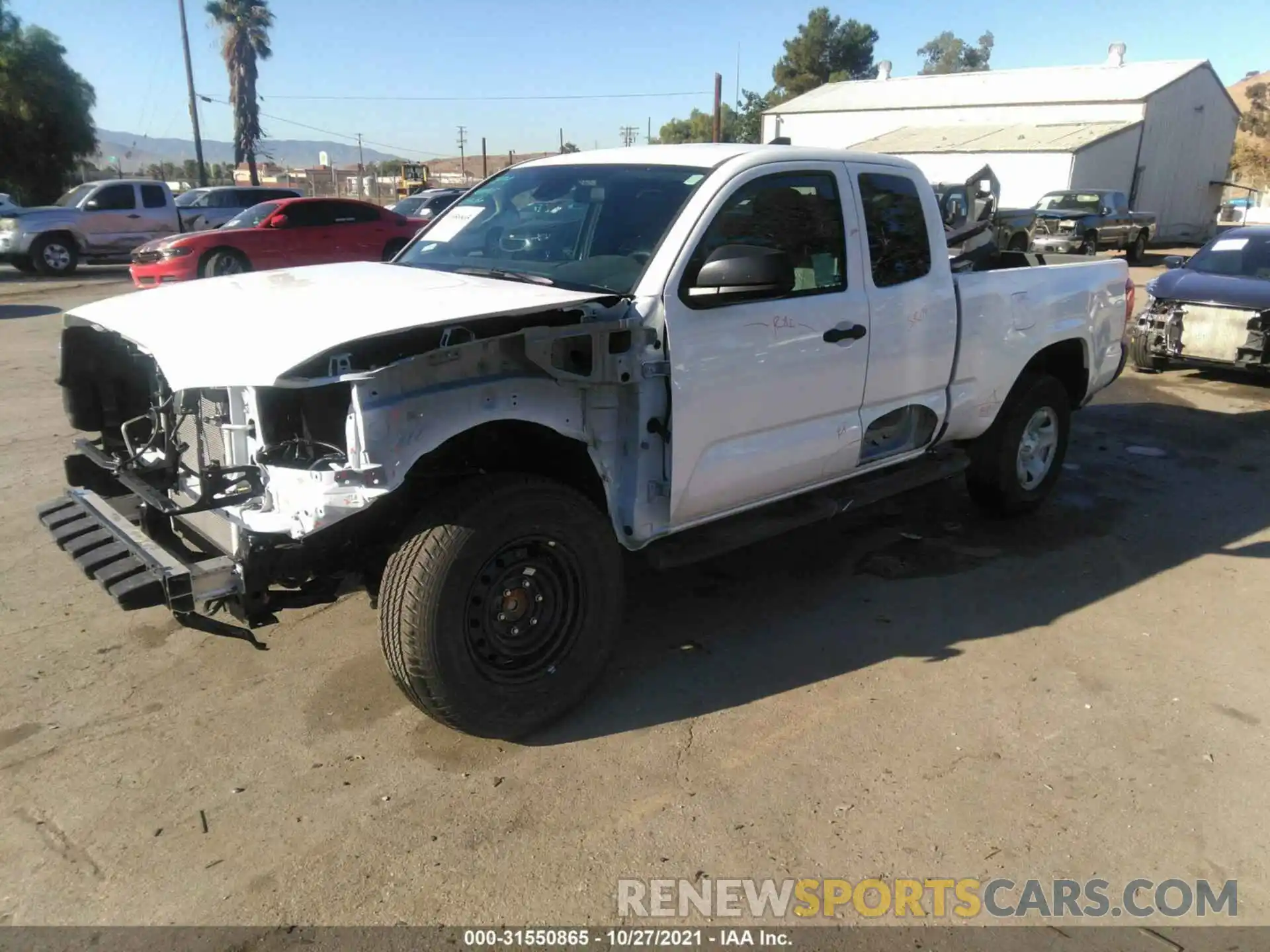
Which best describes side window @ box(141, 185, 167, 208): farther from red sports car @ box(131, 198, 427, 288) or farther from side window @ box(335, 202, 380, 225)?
side window @ box(335, 202, 380, 225)

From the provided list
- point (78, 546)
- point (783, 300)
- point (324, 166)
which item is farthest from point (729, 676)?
point (324, 166)

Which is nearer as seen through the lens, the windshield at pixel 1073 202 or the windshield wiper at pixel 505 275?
the windshield wiper at pixel 505 275

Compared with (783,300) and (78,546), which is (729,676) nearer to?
(783,300)

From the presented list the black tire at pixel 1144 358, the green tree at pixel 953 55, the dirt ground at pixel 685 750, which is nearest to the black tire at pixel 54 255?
the dirt ground at pixel 685 750

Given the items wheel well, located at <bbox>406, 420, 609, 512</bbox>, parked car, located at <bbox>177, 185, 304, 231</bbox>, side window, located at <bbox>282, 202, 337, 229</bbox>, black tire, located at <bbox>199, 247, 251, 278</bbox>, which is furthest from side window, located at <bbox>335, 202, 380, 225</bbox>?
wheel well, located at <bbox>406, 420, 609, 512</bbox>

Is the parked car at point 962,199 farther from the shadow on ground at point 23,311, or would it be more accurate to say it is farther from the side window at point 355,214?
the shadow on ground at point 23,311

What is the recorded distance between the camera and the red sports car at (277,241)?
564 inches

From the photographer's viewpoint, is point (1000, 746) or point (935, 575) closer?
point (1000, 746)

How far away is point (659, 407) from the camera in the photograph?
11.7ft

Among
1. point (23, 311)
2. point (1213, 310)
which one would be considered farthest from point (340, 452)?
point (23, 311)

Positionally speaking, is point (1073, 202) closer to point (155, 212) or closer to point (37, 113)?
point (155, 212)

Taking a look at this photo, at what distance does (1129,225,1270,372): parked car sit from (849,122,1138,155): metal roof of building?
897 inches

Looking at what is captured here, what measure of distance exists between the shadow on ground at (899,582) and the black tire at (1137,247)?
2073cm

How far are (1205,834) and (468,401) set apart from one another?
2792mm
